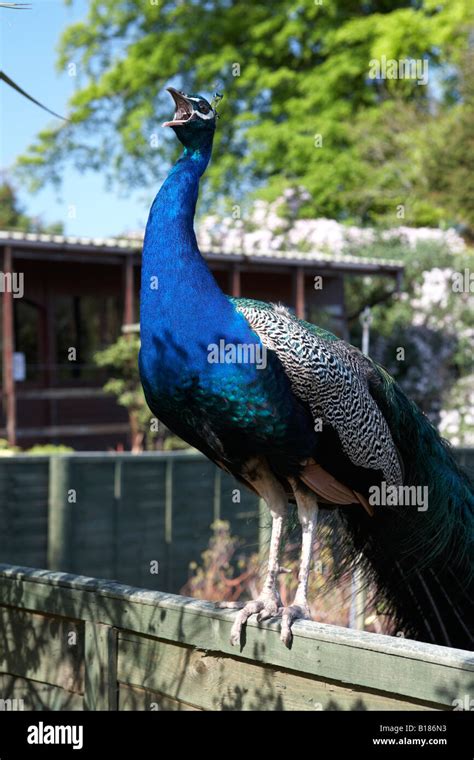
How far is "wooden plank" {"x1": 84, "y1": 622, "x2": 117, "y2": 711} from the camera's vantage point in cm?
299

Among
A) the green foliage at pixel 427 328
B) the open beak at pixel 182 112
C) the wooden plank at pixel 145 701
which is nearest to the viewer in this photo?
the wooden plank at pixel 145 701

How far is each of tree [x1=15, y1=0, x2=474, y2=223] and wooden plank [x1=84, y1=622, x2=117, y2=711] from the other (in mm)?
16534

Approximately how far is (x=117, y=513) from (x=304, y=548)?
3.69 m

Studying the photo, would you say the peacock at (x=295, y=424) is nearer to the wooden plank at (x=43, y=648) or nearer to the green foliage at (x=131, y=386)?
the wooden plank at (x=43, y=648)

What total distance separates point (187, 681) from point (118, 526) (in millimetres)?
3914

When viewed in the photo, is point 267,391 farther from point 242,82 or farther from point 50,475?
point 242,82

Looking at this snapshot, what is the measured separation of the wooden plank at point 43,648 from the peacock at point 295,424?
61cm

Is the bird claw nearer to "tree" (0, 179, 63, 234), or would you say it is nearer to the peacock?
the peacock

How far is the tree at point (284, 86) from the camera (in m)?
20.5

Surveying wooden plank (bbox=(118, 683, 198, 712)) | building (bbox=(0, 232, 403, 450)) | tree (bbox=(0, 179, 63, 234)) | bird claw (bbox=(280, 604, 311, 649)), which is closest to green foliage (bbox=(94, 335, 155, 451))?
building (bbox=(0, 232, 403, 450))

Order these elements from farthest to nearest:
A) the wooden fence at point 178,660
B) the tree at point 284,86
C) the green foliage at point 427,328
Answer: the tree at point 284,86
the green foliage at point 427,328
the wooden fence at point 178,660

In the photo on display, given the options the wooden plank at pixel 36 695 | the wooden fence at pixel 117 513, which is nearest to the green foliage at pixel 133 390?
the wooden fence at pixel 117 513

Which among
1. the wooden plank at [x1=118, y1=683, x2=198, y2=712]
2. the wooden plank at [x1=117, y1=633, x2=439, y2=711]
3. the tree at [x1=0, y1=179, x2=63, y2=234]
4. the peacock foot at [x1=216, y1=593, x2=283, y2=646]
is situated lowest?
the wooden plank at [x1=118, y1=683, x2=198, y2=712]
